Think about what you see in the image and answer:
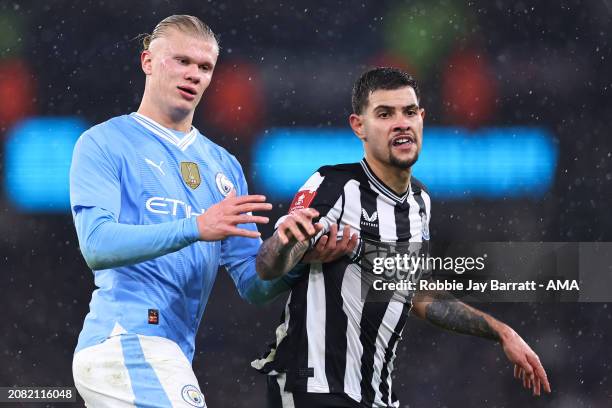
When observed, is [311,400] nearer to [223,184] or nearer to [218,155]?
[223,184]

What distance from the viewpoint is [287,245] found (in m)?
3.10

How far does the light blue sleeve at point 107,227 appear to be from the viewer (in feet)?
9.61

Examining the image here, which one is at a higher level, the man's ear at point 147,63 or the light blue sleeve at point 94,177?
the man's ear at point 147,63

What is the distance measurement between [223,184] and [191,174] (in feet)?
0.52

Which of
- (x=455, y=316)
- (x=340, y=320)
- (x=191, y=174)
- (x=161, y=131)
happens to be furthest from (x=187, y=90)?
(x=455, y=316)

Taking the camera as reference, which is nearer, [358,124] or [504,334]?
[504,334]

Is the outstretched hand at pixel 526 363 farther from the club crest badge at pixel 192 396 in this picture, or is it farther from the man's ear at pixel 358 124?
the club crest badge at pixel 192 396

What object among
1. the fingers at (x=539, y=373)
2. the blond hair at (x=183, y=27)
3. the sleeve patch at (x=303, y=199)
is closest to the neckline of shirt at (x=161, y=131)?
the blond hair at (x=183, y=27)

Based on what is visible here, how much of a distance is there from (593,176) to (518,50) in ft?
3.01

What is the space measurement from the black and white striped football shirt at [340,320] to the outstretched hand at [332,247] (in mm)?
56

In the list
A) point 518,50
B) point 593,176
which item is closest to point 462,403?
point 593,176

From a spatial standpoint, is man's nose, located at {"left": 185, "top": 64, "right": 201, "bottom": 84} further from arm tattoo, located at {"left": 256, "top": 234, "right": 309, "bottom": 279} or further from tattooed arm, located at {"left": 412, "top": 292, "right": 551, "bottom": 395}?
tattooed arm, located at {"left": 412, "top": 292, "right": 551, "bottom": 395}

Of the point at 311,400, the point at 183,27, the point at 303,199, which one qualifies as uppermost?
the point at 183,27

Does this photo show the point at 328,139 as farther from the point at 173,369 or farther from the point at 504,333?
the point at 173,369
